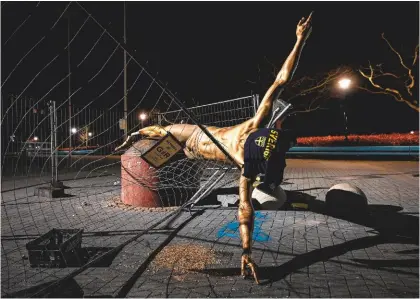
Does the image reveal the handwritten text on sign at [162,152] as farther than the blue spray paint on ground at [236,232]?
No

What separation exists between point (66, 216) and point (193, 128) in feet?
12.5

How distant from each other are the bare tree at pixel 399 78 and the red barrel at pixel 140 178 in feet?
56.5

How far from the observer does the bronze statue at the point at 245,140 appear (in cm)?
395

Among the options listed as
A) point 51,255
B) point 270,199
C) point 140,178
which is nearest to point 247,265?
point 51,255

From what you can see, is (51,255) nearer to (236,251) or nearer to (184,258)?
(184,258)

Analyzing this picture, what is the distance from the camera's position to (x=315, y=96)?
28.7 metres

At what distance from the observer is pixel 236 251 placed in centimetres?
477

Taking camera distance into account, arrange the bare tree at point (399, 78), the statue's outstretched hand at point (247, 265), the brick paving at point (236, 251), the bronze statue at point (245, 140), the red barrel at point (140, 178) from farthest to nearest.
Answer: the bare tree at point (399, 78) → the red barrel at point (140, 178) → the bronze statue at point (245, 140) → the statue's outstretched hand at point (247, 265) → the brick paving at point (236, 251)

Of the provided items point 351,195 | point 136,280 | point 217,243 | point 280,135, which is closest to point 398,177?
point 351,195

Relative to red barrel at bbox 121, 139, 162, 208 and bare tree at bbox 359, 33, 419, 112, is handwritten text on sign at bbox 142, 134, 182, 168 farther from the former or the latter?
bare tree at bbox 359, 33, 419, 112

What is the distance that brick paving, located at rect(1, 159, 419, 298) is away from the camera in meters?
3.59

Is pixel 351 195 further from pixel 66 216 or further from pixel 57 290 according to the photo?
pixel 66 216

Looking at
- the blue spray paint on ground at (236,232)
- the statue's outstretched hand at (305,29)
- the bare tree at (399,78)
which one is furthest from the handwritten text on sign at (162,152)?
the bare tree at (399,78)

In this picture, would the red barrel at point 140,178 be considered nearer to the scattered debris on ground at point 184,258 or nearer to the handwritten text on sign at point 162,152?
the scattered debris on ground at point 184,258
